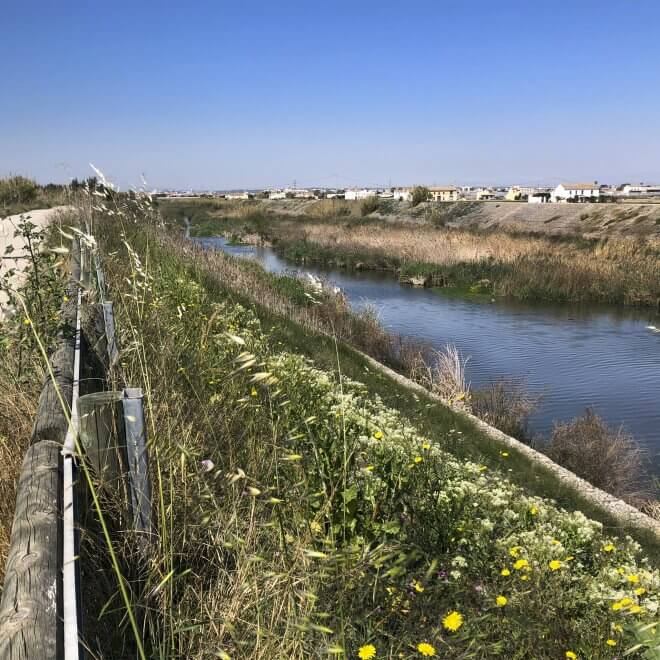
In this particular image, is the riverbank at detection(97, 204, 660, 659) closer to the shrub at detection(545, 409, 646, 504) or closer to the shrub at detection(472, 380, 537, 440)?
the shrub at detection(545, 409, 646, 504)

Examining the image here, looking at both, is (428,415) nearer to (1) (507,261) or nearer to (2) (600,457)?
(2) (600,457)

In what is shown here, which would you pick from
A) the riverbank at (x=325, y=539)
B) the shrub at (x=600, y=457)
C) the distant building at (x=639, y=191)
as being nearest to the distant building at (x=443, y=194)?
the distant building at (x=639, y=191)

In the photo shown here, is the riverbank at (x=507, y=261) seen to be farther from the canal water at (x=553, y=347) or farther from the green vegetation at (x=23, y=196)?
the green vegetation at (x=23, y=196)

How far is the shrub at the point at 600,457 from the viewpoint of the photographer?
8.16 meters

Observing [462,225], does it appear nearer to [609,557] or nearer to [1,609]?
[609,557]

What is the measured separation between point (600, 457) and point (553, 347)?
827 centimetres

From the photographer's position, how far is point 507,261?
2656cm

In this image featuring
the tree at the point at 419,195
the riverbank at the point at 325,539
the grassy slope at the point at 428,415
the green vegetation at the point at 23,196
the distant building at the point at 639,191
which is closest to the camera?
the riverbank at the point at 325,539

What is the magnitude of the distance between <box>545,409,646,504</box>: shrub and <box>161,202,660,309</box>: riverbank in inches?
592

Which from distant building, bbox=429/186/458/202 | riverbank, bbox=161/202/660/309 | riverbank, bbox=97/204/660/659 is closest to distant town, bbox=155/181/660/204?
distant building, bbox=429/186/458/202

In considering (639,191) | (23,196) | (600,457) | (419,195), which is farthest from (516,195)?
(600,457)

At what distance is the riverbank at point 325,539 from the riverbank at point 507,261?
66.1ft

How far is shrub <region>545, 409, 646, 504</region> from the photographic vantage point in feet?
26.8

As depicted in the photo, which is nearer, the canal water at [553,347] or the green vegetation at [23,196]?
the canal water at [553,347]
